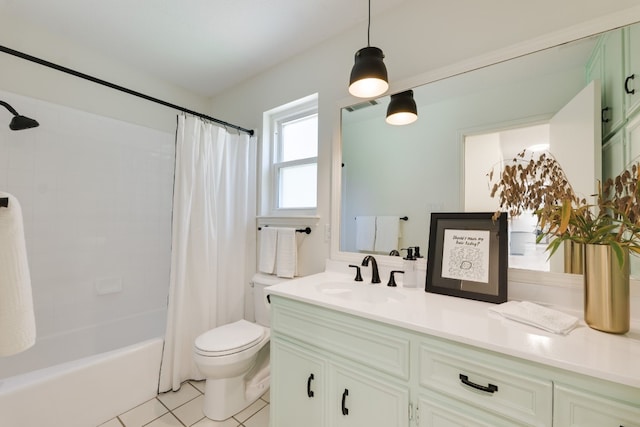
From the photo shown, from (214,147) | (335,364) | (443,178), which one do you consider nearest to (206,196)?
(214,147)

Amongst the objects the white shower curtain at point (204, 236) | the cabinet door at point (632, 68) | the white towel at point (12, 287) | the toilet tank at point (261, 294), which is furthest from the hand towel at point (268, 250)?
the cabinet door at point (632, 68)

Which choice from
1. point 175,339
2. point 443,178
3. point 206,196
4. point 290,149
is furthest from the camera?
point 290,149

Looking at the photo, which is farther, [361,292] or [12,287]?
[361,292]

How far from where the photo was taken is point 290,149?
229 cm

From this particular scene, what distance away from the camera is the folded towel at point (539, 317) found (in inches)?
32.8

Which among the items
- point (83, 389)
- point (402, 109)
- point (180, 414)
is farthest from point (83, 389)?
point (402, 109)

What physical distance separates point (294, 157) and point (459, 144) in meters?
1.30

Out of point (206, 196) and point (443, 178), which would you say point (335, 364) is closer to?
point (443, 178)

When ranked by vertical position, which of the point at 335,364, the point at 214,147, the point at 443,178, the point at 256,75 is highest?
the point at 256,75

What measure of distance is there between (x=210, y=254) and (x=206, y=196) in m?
0.44

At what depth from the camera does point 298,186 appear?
2.19 meters

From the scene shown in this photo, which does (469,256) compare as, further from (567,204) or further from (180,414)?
(180,414)

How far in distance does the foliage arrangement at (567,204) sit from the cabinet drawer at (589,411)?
385 mm

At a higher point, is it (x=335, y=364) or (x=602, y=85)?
(x=602, y=85)
